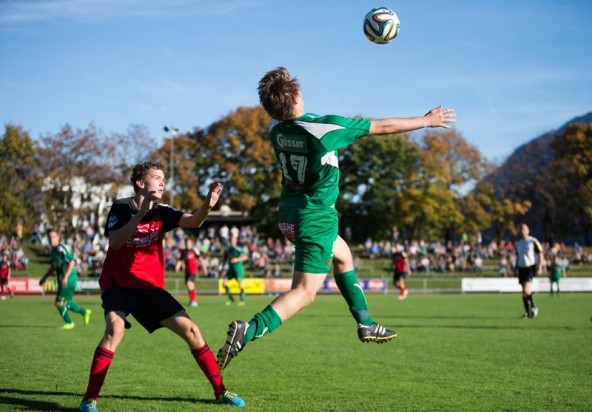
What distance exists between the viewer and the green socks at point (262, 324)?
541 centimetres

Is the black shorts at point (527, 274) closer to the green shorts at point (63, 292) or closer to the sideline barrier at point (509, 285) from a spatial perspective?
the green shorts at point (63, 292)

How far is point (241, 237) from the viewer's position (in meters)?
50.7

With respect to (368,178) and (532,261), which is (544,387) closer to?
(532,261)

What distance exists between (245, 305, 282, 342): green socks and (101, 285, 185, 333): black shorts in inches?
41.2

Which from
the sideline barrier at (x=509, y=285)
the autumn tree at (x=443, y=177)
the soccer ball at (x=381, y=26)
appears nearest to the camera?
the soccer ball at (x=381, y=26)

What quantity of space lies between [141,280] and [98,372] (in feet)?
2.99

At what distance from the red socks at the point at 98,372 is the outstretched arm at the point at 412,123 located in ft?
10.4

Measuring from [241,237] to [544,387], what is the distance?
145ft

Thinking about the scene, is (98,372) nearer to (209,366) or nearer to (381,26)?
(209,366)

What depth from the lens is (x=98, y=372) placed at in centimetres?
584

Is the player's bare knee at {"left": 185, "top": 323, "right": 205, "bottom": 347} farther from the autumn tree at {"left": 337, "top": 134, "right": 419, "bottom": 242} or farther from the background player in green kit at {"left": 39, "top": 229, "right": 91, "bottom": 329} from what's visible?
the autumn tree at {"left": 337, "top": 134, "right": 419, "bottom": 242}

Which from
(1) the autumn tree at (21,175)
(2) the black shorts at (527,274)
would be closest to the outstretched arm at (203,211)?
(2) the black shorts at (527,274)

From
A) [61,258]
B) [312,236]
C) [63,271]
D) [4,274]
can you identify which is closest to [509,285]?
[4,274]

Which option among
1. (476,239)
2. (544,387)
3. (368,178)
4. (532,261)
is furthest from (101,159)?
(544,387)
